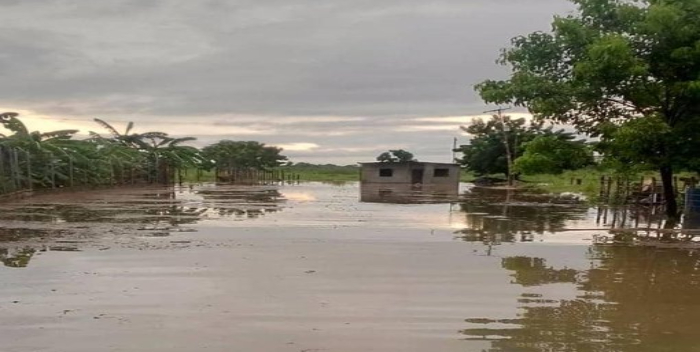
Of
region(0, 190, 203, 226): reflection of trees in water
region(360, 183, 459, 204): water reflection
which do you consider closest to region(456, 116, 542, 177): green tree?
region(360, 183, 459, 204): water reflection

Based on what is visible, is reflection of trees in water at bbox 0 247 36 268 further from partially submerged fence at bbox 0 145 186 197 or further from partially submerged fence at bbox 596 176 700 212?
partially submerged fence at bbox 596 176 700 212

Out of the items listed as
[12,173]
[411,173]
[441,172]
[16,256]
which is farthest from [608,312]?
[441,172]

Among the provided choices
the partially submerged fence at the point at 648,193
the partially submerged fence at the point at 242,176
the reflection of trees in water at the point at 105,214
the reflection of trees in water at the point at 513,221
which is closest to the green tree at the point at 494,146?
the partially submerged fence at the point at 242,176

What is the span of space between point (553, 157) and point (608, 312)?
39.2ft

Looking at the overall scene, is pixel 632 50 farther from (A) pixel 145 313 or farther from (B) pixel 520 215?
(A) pixel 145 313

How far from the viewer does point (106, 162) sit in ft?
131

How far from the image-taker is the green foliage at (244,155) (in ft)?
236

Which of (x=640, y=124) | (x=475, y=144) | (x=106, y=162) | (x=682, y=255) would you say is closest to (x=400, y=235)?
(x=682, y=255)

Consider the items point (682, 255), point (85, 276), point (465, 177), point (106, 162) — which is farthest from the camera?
point (465, 177)

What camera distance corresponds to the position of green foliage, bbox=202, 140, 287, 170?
7203 cm

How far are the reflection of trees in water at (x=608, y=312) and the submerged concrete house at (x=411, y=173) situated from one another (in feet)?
152

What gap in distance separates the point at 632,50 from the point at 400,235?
8030 mm

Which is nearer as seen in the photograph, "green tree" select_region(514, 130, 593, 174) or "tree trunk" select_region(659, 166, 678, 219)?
"green tree" select_region(514, 130, 593, 174)

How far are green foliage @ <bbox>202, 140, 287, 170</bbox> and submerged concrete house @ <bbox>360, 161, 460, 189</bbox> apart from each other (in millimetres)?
16549
